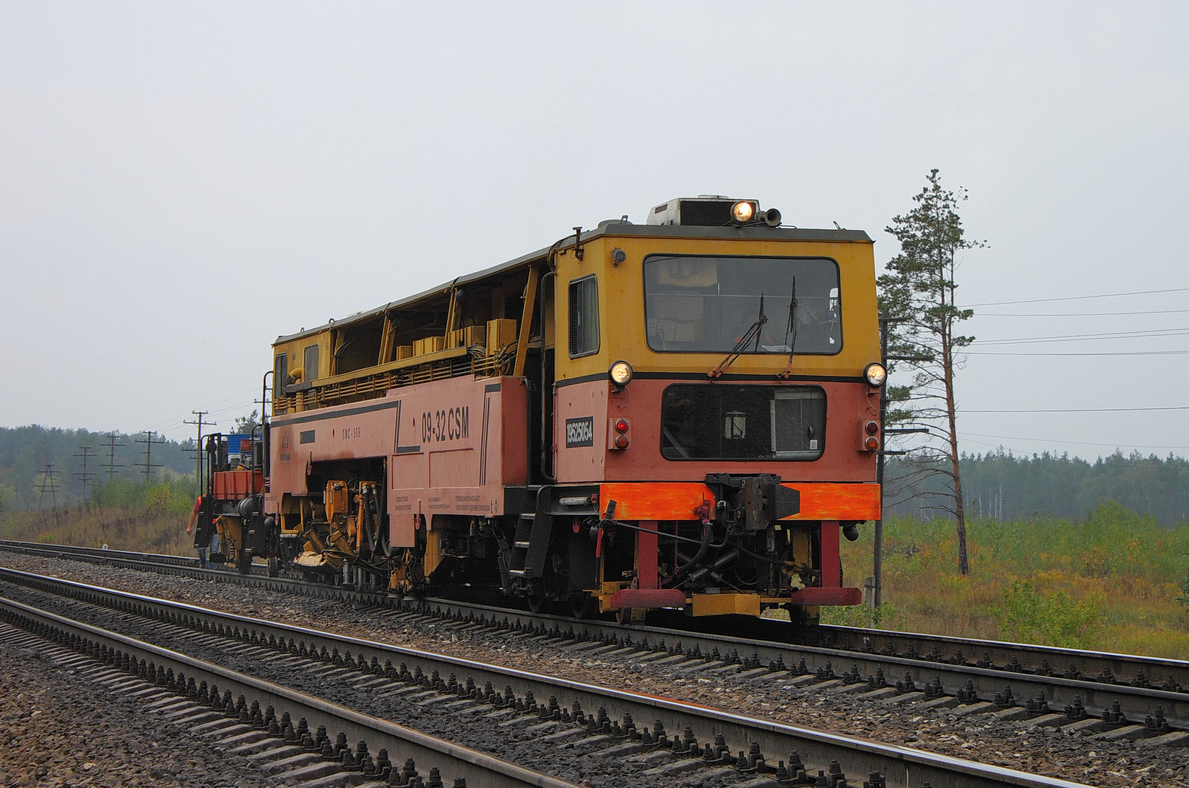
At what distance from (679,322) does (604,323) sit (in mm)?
705

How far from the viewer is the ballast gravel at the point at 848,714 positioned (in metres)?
5.50

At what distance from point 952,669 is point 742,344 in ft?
12.1

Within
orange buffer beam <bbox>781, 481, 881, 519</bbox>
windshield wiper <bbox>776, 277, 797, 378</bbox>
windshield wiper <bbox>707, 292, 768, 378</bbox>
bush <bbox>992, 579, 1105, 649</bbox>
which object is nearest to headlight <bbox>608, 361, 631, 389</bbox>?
windshield wiper <bbox>707, 292, 768, 378</bbox>

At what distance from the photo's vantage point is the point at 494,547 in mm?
12867

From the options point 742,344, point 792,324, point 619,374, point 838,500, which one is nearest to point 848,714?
point 838,500

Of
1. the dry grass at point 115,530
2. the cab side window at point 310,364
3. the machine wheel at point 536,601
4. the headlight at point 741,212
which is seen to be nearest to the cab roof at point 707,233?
the headlight at point 741,212

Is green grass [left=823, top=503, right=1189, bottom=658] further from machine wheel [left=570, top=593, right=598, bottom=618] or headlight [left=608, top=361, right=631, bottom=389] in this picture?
headlight [left=608, top=361, right=631, bottom=389]

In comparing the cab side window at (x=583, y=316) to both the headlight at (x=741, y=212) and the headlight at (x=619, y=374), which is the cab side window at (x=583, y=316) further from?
the headlight at (x=741, y=212)

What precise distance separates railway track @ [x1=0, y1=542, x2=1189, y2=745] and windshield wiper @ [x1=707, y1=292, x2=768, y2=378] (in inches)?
90.5

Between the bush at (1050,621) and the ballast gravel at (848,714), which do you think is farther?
the bush at (1050,621)

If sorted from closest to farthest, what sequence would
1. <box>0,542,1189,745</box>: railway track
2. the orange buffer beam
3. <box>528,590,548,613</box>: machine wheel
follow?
<box>0,542,1189,745</box>: railway track
the orange buffer beam
<box>528,590,548,613</box>: machine wheel

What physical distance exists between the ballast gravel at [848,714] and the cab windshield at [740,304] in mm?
2898

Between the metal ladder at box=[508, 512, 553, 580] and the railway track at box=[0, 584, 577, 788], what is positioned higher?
the metal ladder at box=[508, 512, 553, 580]

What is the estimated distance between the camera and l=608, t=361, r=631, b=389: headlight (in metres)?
9.69
